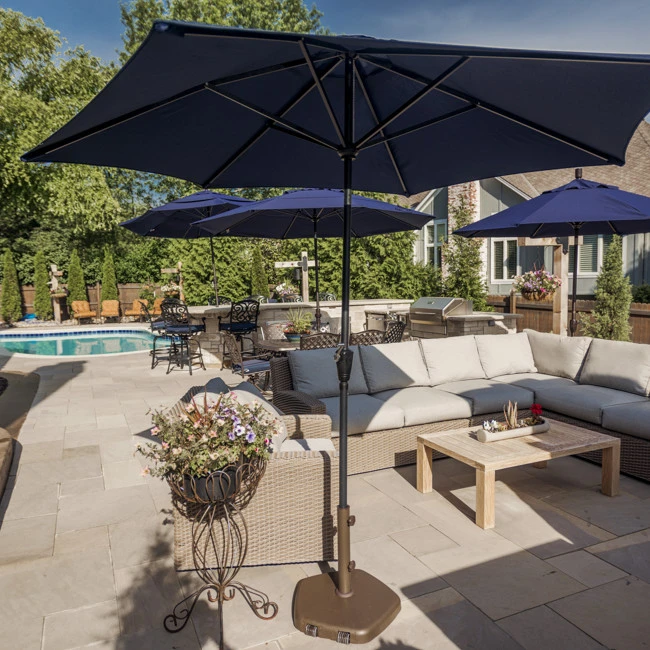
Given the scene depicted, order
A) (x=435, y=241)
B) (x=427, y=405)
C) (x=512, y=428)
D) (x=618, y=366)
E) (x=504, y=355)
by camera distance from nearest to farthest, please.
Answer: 1. (x=512, y=428)
2. (x=427, y=405)
3. (x=618, y=366)
4. (x=504, y=355)
5. (x=435, y=241)

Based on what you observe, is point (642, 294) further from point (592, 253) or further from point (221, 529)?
point (221, 529)

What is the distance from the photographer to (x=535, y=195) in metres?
14.4

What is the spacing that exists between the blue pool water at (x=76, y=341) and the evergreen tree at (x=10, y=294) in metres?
3.13

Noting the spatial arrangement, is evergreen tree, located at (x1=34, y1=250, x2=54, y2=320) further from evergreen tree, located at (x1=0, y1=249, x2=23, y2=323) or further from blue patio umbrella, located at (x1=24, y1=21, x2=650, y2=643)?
blue patio umbrella, located at (x1=24, y1=21, x2=650, y2=643)

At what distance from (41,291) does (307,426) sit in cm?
1816

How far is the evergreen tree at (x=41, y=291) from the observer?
18938 millimetres

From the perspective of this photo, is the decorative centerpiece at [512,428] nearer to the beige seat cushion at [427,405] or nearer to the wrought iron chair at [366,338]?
the beige seat cushion at [427,405]

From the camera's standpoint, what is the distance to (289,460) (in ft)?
9.39

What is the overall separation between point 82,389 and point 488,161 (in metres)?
6.40

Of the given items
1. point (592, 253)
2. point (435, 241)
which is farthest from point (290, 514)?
point (435, 241)

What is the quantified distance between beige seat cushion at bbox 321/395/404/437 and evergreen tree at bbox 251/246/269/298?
12091 millimetres

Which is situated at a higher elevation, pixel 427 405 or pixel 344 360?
pixel 344 360

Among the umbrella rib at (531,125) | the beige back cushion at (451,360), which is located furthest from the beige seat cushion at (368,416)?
the umbrella rib at (531,125)

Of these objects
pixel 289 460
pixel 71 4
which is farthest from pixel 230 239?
pixel 289 460
